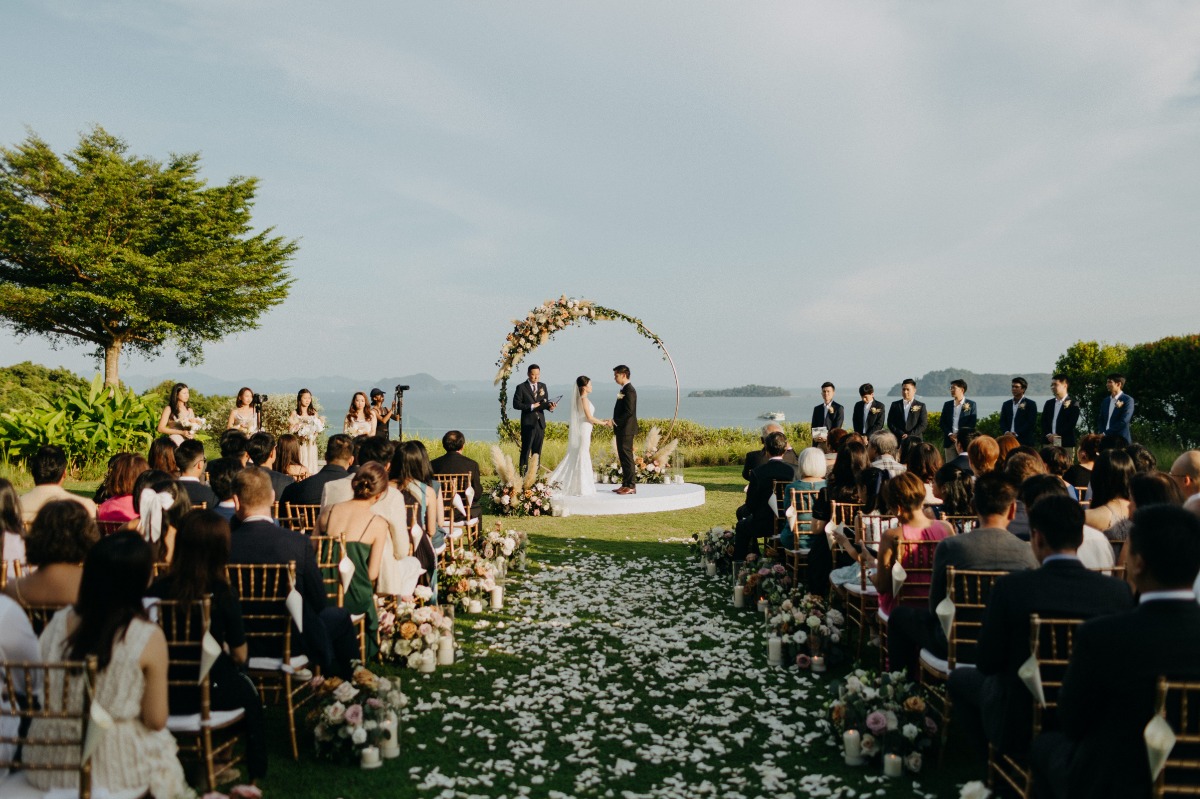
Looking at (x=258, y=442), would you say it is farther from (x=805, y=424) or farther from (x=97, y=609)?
(x=805, y=424)

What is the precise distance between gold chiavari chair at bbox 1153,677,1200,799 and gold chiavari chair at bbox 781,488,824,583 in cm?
420

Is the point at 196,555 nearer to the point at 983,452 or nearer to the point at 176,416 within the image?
the point at 983,452

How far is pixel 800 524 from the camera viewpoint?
6.91 m

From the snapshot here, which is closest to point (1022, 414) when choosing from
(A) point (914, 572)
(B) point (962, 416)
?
(B) point (962, 416)

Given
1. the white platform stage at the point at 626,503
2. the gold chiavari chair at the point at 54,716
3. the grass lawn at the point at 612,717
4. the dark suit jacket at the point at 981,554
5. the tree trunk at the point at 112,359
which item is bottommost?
the grass lawn at the point at 612,717

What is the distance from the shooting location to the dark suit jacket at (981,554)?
3.94 metres

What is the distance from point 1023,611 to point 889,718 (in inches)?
45.7

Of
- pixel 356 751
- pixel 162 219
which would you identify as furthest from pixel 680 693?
pixel 162 219

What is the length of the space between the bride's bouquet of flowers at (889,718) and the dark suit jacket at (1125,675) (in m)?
1.43

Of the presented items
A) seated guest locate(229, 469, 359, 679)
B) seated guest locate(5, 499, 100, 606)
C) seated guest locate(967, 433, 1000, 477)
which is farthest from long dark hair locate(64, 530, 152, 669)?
seated guest locate(967, 433, 1000, 477)

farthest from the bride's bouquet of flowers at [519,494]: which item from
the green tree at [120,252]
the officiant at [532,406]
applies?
the green tree at [120,252]

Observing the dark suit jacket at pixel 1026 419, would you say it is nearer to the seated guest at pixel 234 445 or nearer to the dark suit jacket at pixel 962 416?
the dark suit jacket at pixel 962 416

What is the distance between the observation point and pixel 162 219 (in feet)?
102

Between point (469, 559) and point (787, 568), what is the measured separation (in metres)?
2.84
